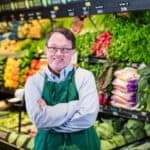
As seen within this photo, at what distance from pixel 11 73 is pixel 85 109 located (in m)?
2.91

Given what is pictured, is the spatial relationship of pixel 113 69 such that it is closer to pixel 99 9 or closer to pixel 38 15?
pixel 99 9

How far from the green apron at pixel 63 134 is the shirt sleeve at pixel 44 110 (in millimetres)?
34

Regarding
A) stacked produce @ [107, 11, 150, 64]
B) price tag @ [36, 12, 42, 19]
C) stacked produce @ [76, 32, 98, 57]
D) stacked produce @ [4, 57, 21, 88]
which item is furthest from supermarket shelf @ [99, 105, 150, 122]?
stacked produce @ [4, 57, 21, 88]

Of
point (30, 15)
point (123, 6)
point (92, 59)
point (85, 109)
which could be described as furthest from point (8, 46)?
point (85, 109)

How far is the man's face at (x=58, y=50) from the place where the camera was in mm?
2131

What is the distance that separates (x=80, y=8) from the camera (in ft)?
10.8

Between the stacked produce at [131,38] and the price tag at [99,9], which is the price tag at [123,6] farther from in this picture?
the stacked produce at [131,38]

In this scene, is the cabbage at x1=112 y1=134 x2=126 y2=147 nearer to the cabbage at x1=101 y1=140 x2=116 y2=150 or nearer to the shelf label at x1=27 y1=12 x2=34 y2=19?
the cabbage at x1=101 y1=140 x2=116 y2=150

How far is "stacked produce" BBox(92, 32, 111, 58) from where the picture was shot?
363 centimetres

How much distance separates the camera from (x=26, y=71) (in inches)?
188

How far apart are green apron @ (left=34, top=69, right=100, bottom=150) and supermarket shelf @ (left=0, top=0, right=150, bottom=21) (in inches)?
31.7

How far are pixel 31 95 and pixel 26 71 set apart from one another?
2.56m

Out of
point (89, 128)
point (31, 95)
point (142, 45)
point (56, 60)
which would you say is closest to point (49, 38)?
point (56, 60)

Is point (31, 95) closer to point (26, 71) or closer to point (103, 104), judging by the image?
point (103, 104)
